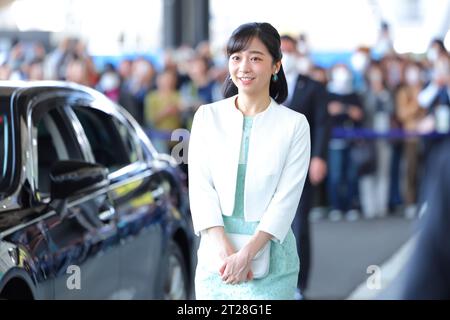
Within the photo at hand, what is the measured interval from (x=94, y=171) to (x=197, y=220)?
55.6 inches

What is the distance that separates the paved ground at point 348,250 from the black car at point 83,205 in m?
1.86

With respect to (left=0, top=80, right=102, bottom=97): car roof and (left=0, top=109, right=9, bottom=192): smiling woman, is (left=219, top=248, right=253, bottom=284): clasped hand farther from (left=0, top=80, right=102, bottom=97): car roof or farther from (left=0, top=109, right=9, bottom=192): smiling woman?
(left=0, top=80, right=102, bottom=97): car roof

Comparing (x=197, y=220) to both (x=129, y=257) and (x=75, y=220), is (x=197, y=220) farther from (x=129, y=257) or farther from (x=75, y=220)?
(x=129, y=257)

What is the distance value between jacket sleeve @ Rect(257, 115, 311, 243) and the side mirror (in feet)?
4.59

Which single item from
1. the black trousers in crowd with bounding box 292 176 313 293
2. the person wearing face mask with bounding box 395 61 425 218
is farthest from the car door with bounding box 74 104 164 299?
the person wearing face mask with bounding box 395 61 425 218

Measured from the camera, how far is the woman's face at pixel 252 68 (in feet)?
11.5

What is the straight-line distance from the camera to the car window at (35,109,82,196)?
17.0 feet

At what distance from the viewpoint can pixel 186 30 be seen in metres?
20.3

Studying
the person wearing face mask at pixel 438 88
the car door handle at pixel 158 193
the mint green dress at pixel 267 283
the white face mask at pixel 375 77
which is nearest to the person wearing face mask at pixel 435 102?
the person wearing face mask at pixel 438 88

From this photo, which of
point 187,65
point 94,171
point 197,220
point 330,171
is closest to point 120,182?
point 94,171

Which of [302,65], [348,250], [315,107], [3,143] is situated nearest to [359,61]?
[348,250]

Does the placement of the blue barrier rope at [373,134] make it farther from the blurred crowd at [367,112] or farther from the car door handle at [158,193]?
the car door handle at [158,193]

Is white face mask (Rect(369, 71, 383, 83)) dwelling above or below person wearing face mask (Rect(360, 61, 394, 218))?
above

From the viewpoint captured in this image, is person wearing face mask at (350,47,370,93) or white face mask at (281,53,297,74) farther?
person wearing face mask at (350,47,370,93)
